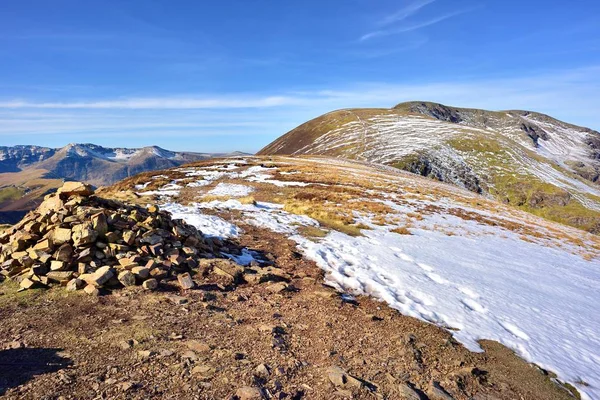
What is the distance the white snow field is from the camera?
10.5 m

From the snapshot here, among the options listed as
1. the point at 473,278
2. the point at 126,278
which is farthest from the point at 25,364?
the point at 473,278

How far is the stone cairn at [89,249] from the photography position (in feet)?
34.2

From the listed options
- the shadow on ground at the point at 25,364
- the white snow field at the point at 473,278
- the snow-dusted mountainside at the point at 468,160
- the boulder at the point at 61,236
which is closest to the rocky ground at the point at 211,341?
the shadow on ground at the point at 25,364

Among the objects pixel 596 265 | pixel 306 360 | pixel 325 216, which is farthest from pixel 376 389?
pixel 596 265

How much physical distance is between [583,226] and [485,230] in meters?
102

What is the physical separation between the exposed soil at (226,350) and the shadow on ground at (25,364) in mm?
21

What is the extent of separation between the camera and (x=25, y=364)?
664cm

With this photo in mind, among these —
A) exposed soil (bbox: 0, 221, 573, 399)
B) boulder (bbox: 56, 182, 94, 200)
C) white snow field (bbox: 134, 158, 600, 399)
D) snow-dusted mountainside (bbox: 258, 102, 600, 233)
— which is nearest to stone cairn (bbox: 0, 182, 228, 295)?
boulder (bbox: 56, 182, 94, 200)

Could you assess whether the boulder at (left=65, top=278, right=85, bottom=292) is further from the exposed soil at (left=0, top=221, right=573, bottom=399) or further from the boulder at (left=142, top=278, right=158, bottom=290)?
the boulder at (left=142, top=278, right=158, bottom=290)

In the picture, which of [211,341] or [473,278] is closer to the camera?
[211,341]

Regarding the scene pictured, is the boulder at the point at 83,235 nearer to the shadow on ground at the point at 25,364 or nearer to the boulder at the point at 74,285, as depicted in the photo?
the boulder at the point at 74,285

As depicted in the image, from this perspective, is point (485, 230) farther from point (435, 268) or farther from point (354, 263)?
point (354, 263)

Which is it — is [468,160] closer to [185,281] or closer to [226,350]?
[185,281]

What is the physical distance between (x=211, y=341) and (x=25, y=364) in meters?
3.66
